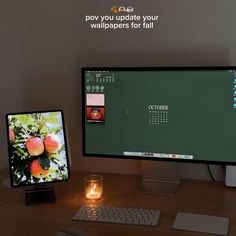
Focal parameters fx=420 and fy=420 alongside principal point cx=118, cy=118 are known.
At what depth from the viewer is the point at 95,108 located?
1.81m

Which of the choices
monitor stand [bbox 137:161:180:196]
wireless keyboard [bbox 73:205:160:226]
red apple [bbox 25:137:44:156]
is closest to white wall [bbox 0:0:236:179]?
monitor stand [bbox 137:161:180:196]

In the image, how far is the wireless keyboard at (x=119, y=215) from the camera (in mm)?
1467

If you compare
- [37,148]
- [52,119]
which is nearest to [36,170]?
[37,148]

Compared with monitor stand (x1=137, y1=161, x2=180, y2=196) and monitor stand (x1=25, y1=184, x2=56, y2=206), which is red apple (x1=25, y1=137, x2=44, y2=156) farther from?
monitor stand (x1=137, y1=161, x2=180, y2=196)

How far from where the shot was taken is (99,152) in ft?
6.05

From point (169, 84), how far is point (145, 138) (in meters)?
0.25

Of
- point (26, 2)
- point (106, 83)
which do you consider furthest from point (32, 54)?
point (106, 83)

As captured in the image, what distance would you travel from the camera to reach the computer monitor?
5.67 ft

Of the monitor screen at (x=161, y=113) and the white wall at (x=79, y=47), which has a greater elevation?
the white wall at (x=79, y=47)

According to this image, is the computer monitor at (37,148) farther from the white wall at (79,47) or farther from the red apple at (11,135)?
the white wall at (79,47)

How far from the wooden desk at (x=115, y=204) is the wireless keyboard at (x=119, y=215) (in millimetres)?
23

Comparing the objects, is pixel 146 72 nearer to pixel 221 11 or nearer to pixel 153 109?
pixel 153 109

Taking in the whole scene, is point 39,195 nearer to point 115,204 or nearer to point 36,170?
point 36,170

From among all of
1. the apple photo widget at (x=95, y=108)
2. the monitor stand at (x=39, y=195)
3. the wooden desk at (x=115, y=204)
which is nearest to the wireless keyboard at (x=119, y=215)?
the wooden desk at (x=115, y=204)
